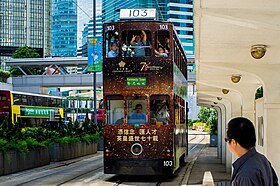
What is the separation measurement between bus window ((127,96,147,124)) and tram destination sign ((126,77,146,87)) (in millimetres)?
376

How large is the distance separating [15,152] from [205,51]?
35.3 ft

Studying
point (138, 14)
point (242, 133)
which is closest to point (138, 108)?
point (138, 14)

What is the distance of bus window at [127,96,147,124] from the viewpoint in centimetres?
1639

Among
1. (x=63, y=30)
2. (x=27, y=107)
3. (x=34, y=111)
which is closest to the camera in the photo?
(x=27, y=107)

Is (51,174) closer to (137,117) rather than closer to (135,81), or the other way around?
(137,117)

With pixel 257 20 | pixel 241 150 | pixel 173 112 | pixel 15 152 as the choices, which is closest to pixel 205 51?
pixel 257 20

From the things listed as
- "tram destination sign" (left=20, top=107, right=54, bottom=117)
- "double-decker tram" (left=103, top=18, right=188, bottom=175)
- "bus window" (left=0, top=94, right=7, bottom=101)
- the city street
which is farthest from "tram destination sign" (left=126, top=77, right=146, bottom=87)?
"tram destination sign" (left=20, top=107, right=54, bottom=117)

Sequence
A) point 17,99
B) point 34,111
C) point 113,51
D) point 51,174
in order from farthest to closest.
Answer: point 34,111
point 17,99
point 51,174
point 113,51

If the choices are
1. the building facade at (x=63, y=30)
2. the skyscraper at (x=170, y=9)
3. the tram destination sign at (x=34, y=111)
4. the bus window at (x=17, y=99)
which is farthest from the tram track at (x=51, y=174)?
the building facade at (x=63, y=30)

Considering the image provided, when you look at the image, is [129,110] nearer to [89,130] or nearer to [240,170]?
[240,170]

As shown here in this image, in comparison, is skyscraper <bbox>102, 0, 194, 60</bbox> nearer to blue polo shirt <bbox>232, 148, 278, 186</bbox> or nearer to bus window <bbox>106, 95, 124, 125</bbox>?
bus window <bbox>106, 95, 124, 125</bbox>

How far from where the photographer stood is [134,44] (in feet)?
55.3

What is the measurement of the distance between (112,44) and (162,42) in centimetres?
147

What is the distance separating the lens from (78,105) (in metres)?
61.6
